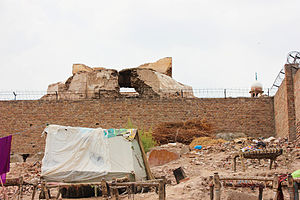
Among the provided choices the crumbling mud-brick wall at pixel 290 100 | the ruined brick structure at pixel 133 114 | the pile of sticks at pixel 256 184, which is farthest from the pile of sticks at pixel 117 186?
the ruined brick structure at pixel 133 114

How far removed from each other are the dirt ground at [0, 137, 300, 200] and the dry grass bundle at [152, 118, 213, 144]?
2.46m

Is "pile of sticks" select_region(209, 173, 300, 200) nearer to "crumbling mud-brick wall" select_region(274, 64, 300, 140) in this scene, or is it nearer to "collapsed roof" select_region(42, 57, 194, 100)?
"crumbling mud-brick wall" select_region(274, 64, 300, 140)

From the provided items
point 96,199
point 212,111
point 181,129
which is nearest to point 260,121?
point 212,111

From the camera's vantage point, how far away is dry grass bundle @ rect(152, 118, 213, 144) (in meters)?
17.2

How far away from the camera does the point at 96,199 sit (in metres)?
9.15

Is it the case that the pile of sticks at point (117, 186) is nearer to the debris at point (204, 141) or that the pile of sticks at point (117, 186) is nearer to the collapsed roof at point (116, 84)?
Result: the debris at point (204, 141)

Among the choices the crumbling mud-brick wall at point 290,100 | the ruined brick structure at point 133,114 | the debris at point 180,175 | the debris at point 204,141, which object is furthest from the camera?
the ruined brick structure at point 133,114

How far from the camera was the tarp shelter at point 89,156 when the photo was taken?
10.2 metres

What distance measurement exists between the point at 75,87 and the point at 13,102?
309 centimetres

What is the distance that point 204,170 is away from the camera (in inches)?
442

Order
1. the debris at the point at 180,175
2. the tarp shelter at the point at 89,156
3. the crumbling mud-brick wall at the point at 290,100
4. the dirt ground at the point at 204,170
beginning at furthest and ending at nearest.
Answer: the crumbling mud-brick wall at the point at 290,100
the debris at the point at 180,175
the tarp shelter at the point at 89,156
the dirt ground at the point at 204,170

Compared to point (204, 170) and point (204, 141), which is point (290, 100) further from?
point (204, 170)

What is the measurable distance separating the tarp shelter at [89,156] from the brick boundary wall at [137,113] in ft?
23.5

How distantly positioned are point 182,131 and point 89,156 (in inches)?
290
